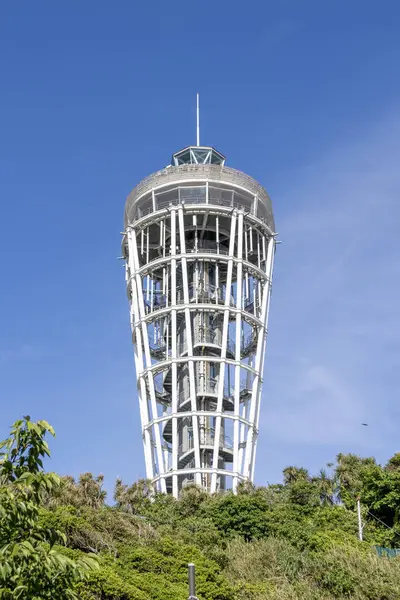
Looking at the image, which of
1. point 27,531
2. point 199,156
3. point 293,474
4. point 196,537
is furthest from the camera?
point 199,156

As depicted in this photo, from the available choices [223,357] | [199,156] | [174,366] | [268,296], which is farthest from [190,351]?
[199,156]

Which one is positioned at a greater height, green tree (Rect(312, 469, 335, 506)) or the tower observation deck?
the tower observation deck

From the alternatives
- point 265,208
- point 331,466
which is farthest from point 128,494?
point 265,208

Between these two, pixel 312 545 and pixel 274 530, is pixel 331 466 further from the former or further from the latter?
pixel 312 545

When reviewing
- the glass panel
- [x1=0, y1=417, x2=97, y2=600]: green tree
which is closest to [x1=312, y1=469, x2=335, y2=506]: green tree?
the glass panel

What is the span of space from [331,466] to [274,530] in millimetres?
15015

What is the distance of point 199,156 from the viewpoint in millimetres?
69688

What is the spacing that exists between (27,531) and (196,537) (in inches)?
1087

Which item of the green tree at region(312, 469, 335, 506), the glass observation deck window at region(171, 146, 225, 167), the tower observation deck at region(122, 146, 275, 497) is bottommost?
the green tree at region(312, 469, 335, 506)

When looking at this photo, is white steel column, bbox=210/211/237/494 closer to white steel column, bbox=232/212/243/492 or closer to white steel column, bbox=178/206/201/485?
white steel column, bbox=232/212/243/492

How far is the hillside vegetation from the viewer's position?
11.7m

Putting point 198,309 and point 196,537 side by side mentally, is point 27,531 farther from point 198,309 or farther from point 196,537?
point 198,309

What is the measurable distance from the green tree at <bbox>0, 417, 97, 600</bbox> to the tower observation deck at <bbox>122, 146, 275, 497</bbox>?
43042mm

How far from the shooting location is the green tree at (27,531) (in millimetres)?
11266
